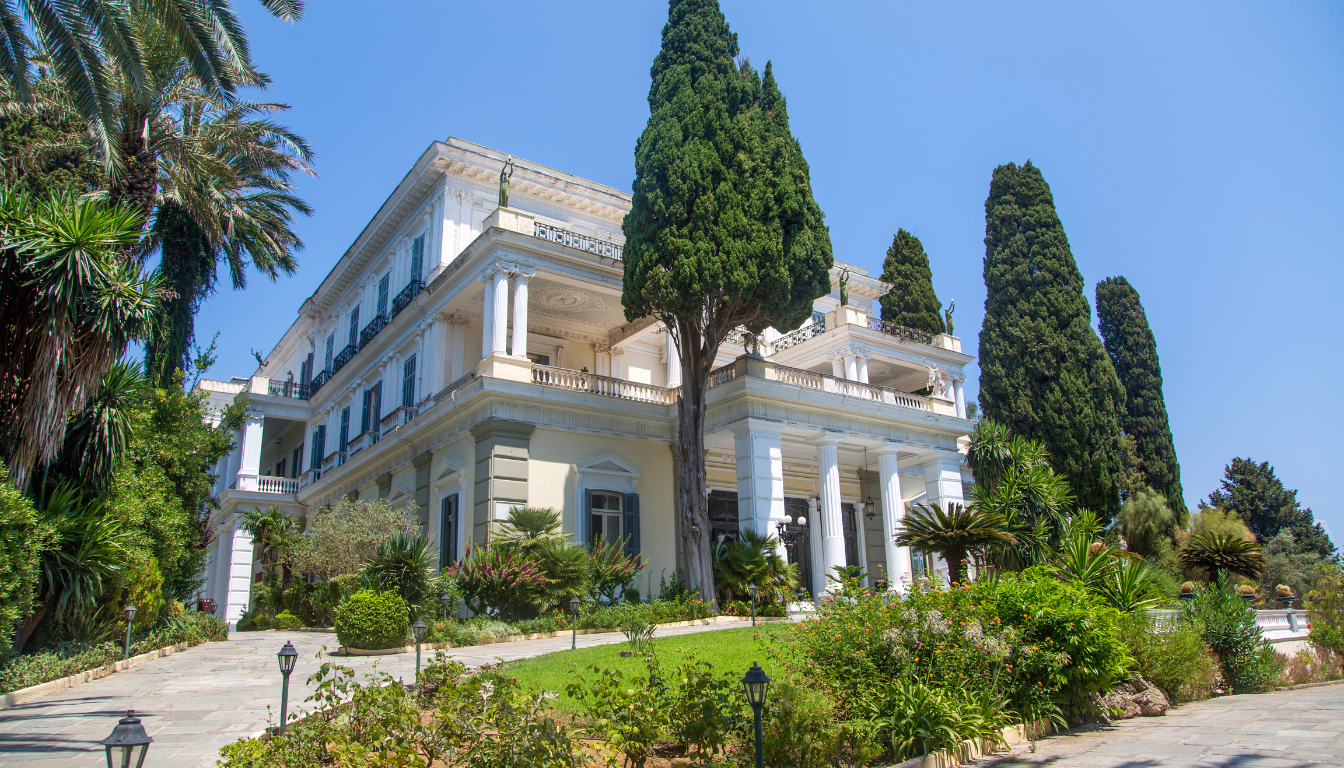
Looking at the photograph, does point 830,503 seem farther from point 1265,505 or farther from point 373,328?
point 1265,505

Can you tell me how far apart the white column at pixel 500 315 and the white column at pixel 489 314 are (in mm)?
40

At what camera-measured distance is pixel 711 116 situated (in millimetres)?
18109

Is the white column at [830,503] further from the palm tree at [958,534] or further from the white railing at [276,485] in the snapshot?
the white railing at [276,485]

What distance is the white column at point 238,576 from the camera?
2742 centimetres

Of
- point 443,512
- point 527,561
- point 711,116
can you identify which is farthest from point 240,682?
point 711,116

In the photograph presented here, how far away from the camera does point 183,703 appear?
29.4ft

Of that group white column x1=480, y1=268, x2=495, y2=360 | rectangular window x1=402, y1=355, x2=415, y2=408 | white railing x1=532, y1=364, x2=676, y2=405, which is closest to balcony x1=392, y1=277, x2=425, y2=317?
rectangular window x1=402, y1=355, x2=415, y2=408

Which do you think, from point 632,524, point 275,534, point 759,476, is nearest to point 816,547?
point 759,476

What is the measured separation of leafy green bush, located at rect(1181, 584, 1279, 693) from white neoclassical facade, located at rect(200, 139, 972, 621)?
459 cm

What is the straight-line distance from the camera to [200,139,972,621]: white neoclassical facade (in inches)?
744

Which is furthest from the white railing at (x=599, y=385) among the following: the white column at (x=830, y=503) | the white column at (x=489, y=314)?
the white column at (x=830, y=503)

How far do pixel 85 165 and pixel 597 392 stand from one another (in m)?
11.9

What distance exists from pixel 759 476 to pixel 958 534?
5.37m

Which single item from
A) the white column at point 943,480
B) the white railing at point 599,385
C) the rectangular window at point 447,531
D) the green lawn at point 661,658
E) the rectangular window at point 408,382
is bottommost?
the green lawn at point 661,658
